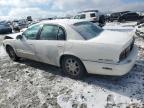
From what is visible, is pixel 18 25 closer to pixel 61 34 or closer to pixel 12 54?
pixel 12 54

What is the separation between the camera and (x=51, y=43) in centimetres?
538

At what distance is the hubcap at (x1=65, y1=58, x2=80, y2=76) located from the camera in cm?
502

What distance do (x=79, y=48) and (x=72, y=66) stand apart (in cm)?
62

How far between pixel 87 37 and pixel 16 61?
3520 mm

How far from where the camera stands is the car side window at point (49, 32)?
5405mm

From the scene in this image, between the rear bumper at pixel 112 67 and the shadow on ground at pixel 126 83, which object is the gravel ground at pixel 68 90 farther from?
the rear bumper at pixel 112 67

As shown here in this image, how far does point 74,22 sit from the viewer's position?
5496 millimetres

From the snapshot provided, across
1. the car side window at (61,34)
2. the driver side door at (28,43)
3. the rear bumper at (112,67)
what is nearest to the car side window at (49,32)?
the car side window at (61,34)

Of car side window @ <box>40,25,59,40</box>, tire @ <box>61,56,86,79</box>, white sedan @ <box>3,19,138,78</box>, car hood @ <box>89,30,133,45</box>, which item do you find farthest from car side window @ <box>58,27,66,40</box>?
car hood @ <box>89,30,133,45</box>

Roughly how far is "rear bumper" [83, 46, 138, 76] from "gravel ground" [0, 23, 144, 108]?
Result: 0.42 meters

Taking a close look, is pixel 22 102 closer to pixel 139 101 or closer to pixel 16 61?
pixel 139 101

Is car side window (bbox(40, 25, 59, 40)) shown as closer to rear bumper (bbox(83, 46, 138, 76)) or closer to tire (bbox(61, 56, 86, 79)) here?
tire (bbox(61, 56, 86, 79))

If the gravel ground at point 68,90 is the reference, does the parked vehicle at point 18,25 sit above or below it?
above

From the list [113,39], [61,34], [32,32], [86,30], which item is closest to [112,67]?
[113,39]
